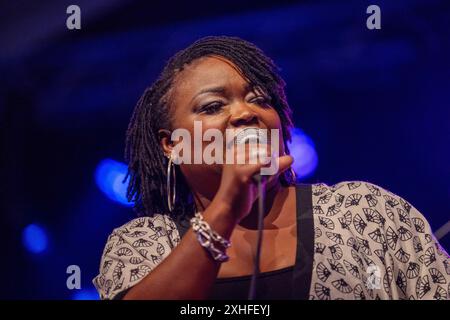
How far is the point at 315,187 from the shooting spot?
75.8 inches

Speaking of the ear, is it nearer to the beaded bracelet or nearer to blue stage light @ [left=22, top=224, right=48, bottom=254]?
the beaded bracelet

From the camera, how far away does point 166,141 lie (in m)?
2.04

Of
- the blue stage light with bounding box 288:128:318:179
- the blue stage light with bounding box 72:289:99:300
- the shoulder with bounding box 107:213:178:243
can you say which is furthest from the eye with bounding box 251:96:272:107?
the blue stage light with bounding box 72:289:99:300

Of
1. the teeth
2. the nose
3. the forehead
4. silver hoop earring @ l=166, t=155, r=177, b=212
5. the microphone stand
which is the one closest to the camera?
the microphone stand

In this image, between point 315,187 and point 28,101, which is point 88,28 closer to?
point 28,101

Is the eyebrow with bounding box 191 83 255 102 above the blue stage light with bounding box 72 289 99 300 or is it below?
above

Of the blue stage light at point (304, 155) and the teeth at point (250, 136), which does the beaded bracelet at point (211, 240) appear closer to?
the teeth at point (250, 136)

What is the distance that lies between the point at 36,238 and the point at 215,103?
140cm

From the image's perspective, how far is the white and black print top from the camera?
164 centimetres

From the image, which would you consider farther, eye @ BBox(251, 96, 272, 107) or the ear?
the ear

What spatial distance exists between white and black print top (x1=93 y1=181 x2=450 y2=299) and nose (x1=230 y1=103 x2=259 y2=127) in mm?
265

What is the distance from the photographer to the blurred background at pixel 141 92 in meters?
2.84

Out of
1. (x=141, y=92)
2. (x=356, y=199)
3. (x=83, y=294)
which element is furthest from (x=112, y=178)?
(x=356, y=199)

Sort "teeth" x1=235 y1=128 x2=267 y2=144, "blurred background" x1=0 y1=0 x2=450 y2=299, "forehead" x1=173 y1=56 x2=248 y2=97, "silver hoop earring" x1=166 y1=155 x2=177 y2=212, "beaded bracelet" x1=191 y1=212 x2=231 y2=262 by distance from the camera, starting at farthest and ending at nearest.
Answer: "blurred background" x1=0 y1=0 x2=450 y2=299 < "silver hoop earring" x1=166 y1=155 x2=177 y2=212 < "forehead" x1=173 y1=56 x2=248 y2=97 < "teeth" x1=235 y1=128 x2=267 y2=144 < "beaded bracelet" x1=191 y1=212 x2=231 y2=262
